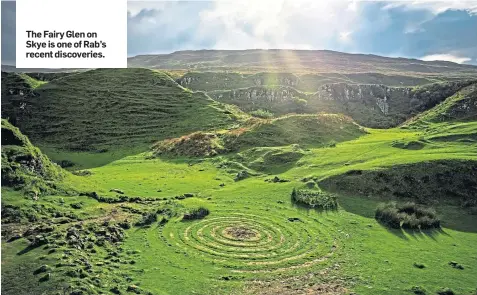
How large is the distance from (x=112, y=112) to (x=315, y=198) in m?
84.2

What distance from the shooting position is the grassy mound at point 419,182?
55156 millimetres

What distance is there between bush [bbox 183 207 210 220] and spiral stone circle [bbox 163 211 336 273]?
0.81 meters

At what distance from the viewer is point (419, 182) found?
56.9m

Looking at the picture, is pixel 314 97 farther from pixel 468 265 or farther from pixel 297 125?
pixel 468 265

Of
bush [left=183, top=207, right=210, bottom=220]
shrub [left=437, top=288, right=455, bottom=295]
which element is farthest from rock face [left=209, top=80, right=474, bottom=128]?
shrub [left=437, top=288, right=455, bottom=295]

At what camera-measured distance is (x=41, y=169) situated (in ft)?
164

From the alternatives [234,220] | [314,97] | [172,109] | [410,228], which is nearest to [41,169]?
[234,220]

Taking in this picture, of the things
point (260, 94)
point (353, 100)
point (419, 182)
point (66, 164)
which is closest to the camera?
point (419, 182)

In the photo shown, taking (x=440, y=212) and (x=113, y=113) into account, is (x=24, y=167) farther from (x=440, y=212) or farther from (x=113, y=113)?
(x=113, y=113)

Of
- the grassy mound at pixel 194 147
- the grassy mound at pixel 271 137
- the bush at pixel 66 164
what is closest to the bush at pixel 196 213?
the grassy mound at pixel 271 137

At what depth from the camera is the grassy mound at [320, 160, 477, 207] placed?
2172 inches

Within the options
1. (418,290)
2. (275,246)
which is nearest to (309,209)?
(275,246)

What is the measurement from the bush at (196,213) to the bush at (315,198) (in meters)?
12.3

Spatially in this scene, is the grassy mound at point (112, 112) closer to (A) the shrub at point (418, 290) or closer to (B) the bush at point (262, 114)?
(B) the bush at point (262, 114)
